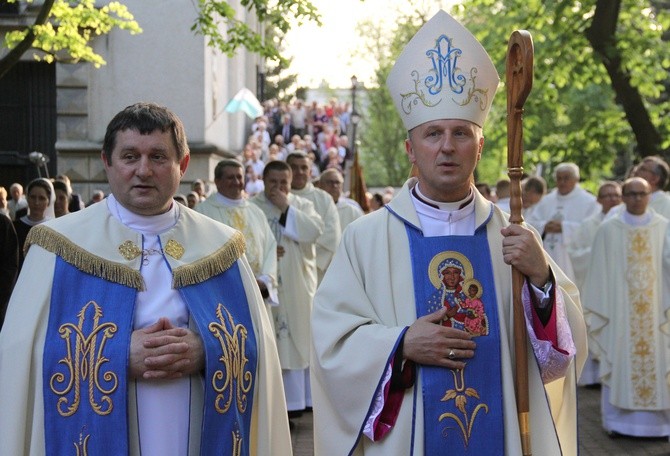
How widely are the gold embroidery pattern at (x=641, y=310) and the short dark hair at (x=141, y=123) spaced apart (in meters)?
7.40

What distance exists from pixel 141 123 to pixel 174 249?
1.66 feet

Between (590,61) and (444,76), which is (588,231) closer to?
(590,61)

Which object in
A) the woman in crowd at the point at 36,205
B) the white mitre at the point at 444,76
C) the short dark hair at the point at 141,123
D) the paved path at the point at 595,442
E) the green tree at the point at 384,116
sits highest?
the green tree at the point at 384,116

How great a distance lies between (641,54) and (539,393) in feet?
46.4

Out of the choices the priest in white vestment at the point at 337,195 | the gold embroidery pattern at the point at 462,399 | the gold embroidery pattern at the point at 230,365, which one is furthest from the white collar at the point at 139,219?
the priest in white vestment at the point at 337,195

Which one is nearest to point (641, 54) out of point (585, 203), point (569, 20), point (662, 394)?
point (569, 20)

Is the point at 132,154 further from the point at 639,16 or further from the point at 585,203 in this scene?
the point at 639,16

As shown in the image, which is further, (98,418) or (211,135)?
(211,135)

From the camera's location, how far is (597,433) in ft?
36.9

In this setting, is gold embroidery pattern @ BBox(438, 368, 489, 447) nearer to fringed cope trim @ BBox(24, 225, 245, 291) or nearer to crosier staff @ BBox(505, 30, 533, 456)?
crosier staff @ BBox(505, 30, 533, 456)

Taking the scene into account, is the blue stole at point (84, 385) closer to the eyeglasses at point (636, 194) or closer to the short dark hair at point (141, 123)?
the short dark hair at point (141, 123)

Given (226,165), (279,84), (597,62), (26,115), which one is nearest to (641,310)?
(226,165)

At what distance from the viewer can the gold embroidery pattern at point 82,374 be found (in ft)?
15.0

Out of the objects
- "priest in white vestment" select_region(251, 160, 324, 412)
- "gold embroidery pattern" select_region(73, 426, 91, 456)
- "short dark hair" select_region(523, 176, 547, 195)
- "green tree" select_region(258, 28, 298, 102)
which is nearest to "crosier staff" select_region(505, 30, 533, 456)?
"gold embroidery pattern" select_region(73, 426, 91, 456)
